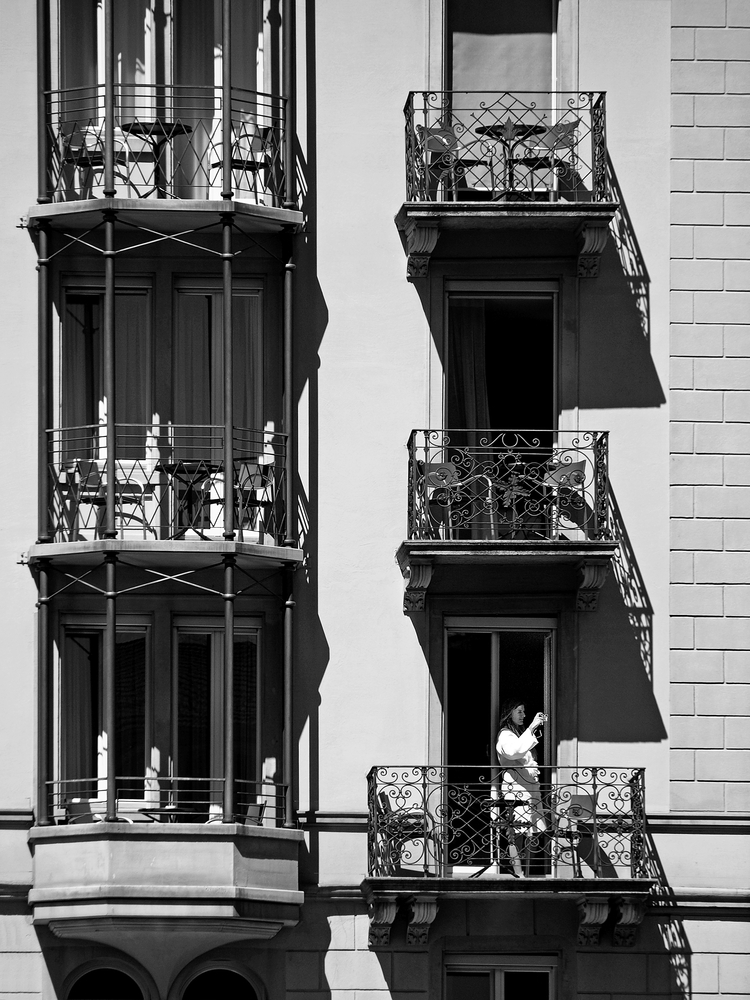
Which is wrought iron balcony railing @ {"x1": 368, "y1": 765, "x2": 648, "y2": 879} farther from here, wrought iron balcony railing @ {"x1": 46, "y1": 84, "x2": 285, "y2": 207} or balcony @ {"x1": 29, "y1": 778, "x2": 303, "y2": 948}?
wrought iron balcony railing @ {"x1": 46, "y1": 84, "x2": 285, "y2": 207}

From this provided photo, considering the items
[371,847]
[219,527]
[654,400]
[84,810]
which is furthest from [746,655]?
[84,810]

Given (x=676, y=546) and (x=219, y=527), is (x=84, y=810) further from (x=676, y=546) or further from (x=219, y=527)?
(x=676, y=546)

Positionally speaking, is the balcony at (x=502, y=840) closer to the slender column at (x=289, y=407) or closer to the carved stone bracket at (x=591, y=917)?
the carved stone bracket at (x=591, y=917)

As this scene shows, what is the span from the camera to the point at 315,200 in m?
22.0

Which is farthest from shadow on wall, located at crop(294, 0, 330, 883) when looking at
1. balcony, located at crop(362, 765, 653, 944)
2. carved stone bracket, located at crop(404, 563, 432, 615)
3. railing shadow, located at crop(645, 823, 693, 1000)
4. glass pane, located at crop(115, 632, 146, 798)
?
railing shadow, located at crop(645, 823, 693, 1000)

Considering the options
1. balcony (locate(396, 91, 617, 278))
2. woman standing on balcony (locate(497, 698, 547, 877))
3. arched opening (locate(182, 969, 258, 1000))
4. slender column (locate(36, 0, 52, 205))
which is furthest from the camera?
slender column (locate(36, 0, 52, 205))

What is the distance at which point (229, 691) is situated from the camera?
20531 millimetres

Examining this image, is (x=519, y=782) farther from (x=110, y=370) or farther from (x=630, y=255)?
(x=110, y=370)

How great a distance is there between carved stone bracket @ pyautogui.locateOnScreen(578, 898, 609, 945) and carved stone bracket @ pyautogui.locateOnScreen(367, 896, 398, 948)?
2.16m

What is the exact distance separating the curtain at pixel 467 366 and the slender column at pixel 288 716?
129 inches

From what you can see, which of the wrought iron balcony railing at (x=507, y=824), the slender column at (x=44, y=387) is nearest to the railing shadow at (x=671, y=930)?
the wrought iron balcony railing at (x=507, y=824)

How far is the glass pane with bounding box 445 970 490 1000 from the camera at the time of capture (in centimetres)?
2119

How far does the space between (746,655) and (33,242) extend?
33.1 ft

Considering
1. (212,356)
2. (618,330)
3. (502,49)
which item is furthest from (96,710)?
(502,49)
